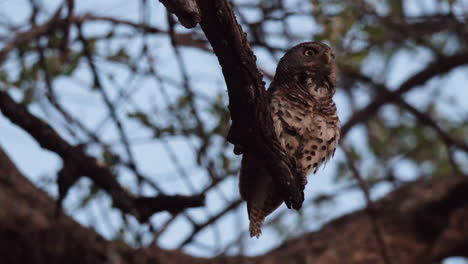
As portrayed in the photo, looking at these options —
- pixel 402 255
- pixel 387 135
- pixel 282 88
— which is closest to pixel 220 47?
pixel 282 88

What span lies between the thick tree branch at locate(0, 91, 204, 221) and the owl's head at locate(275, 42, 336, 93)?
921 millimetres

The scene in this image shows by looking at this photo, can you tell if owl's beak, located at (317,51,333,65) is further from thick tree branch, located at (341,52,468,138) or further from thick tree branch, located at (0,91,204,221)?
thick tree branch, located at (341,52,468,138)

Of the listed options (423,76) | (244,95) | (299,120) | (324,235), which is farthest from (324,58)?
(423,76)

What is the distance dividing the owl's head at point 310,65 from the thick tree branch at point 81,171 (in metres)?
0.92

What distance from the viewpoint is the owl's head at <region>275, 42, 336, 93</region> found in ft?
13.3

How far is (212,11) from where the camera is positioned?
2455 millimetres

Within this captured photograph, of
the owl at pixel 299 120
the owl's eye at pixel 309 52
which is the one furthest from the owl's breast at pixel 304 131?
the owl's eye at pixel 309 52

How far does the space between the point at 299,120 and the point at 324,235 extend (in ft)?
7.82

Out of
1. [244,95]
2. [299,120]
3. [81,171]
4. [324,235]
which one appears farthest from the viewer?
[324,235]

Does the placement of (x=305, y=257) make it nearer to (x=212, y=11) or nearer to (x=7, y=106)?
(x=7, y=106)

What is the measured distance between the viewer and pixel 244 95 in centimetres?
268

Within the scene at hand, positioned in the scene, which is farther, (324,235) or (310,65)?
(324,235)

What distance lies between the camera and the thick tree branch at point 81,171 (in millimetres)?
4062

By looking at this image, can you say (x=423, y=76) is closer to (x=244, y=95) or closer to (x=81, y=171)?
(x=81, y=171)
